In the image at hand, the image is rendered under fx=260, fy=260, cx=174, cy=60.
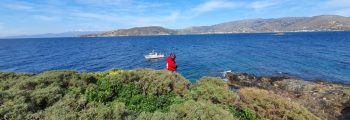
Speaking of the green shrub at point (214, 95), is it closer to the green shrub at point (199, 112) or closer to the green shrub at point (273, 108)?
the green shrub at point (273, 108)

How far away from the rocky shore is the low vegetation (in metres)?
7.11

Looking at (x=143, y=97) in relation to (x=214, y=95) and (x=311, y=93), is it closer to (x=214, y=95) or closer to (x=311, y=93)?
(x=214, y=95)

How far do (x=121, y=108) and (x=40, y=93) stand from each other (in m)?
4.09

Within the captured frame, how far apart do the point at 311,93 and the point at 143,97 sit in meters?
18.6

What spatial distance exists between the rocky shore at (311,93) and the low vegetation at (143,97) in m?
7.11

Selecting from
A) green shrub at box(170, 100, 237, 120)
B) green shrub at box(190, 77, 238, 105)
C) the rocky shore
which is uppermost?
green shrub at box(170, 100, 237, 120)

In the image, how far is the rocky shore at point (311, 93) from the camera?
62.5 ft

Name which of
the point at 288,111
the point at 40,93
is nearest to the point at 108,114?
the point at 40,93

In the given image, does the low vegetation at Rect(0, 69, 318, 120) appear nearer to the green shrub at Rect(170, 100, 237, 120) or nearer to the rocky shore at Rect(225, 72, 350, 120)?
the green shrub at Rect(170, 100, 237, 120)

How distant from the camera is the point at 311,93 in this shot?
23.9 m

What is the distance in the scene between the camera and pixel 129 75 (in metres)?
14.1

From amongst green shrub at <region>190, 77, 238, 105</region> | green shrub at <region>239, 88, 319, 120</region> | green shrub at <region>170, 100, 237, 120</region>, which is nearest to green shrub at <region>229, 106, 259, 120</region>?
green shrub at <region>190, 77, 238, 105</region>

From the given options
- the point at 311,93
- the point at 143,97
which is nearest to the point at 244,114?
the point at 143,97

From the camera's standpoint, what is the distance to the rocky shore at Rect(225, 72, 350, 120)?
62.5 feet
